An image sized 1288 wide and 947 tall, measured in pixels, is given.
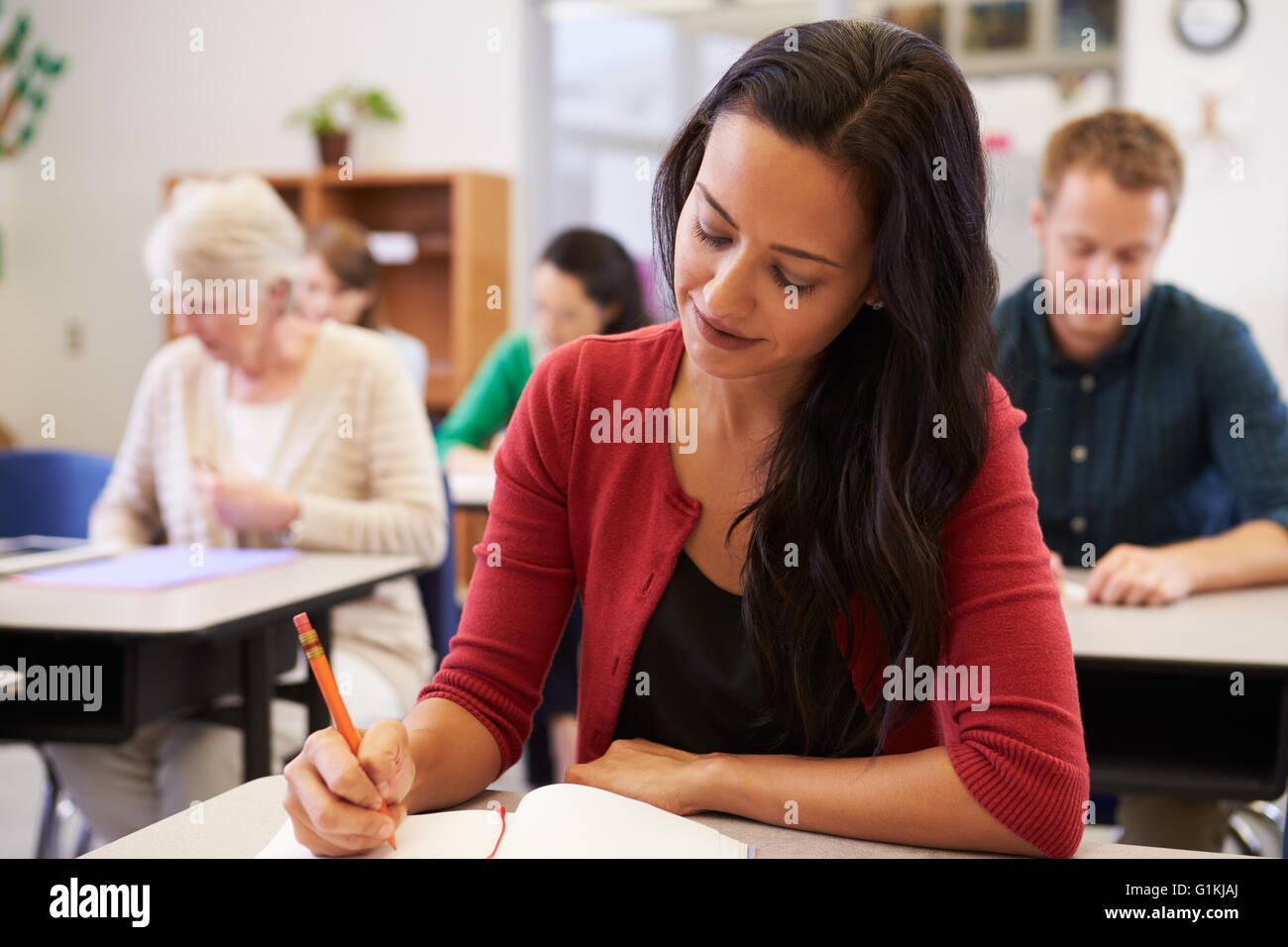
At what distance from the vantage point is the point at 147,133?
6.16 metres

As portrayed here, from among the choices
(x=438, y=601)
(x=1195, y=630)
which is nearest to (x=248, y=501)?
(x=438, y=601)

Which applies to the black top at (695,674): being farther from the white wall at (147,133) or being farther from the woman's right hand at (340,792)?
the white wall at (147,133)

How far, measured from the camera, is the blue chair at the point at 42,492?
2611 mm

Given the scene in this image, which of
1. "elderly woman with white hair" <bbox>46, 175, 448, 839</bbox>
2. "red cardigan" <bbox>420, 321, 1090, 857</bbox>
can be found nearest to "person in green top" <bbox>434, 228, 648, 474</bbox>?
"elderly woman with white hair" <bbox>46, 175, 448, 839</bbox>

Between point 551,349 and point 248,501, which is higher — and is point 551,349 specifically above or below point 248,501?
above

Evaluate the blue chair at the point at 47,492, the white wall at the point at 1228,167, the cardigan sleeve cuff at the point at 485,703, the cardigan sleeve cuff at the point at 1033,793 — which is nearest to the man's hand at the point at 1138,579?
the cardigan sleeve cuff at the point at 1033,793

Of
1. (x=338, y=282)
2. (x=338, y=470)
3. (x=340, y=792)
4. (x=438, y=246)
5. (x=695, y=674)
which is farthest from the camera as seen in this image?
(x=438, y=246)

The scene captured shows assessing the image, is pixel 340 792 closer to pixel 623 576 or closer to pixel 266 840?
pixel 266 840

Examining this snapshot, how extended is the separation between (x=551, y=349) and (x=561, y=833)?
Answer: 2413 millimetres

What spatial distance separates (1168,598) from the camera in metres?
1.82

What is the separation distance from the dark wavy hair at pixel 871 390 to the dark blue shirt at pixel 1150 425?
0.99 m

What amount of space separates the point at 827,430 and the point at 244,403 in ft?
5.15

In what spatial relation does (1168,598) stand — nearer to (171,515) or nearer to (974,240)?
(974,240)

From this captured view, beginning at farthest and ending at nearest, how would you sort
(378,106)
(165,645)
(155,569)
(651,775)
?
(378,106), (155,569), (165,645), (651,775)
